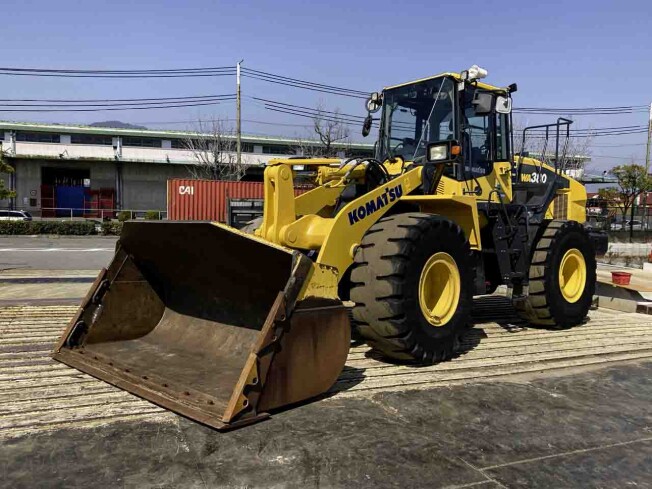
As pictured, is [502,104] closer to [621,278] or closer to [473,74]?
[473,74]

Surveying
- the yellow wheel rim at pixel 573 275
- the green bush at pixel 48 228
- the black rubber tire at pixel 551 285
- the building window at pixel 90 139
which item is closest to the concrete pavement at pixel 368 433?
the black rubber tire at pixel 551 285

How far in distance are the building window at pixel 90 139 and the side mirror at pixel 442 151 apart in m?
45.5

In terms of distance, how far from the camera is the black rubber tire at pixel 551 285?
6.88 metres

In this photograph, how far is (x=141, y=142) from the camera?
47.1 metres

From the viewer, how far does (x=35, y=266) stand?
48.9ft

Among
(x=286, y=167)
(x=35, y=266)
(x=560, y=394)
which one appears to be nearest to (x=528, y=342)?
(x=560, y=394)

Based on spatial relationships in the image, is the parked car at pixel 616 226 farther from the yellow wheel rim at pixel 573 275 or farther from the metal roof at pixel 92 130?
the yellow wheel rim at pixel 573 275

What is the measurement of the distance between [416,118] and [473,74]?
0.79 meters

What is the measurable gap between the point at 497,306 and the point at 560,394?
4198 mm

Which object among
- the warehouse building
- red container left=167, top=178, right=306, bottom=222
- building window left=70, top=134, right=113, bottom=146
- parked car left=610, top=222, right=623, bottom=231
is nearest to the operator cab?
red container left=167, top=178, right=306, bottom=222

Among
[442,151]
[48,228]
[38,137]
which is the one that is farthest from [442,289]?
[38,137]

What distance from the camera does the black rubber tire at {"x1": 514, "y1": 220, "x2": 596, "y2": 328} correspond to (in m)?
6.88

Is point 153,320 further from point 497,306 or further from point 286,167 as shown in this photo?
point 497,306

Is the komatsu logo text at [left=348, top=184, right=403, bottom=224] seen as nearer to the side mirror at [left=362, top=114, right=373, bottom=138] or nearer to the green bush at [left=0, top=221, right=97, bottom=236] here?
the side mirror at [left=362, top=114, right=373, bottom=138]
